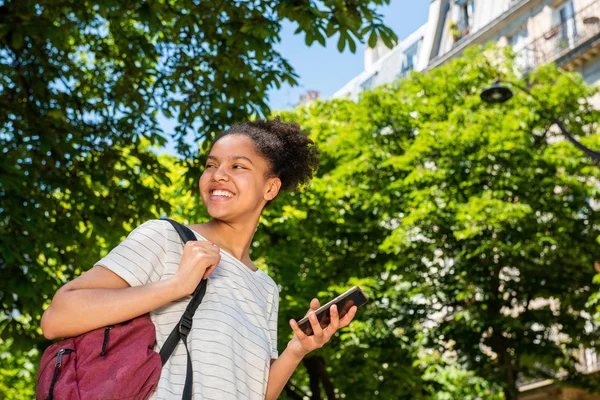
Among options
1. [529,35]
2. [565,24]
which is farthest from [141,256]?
[529,35]

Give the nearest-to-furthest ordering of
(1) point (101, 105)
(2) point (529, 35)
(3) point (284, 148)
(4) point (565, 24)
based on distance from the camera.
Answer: (3) point (284, 148) → (1) point (101, 105) → (4) point (565, 24) → (2) point (529, 35)

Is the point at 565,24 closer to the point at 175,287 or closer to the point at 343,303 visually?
the point at 343,303

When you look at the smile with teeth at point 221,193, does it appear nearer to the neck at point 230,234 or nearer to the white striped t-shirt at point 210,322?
the neck at point 230,234

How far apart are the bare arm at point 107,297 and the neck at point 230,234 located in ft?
1.24

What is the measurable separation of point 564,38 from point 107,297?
25773mm

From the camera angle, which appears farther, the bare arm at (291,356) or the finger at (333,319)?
the bare arm at (291,356)

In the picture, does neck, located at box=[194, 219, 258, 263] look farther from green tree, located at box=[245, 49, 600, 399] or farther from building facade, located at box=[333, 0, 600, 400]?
building facade, located at box=[333, 0, 600, 400]

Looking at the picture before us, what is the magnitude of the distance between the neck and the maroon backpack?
0.52 metres

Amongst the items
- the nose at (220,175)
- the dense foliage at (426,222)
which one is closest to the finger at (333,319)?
the nose at (220,175)

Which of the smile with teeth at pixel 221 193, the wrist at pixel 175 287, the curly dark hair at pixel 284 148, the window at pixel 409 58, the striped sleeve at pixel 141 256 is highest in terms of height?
the window at pixel 409 58

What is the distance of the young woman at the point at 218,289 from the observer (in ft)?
7.77

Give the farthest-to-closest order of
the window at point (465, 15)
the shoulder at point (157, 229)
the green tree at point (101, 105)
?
the window at point (465, 15) < the green tree at point (101, 105) < the shoulder at point (157, 229)

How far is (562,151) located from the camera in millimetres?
17609

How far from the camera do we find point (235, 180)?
2.90m
